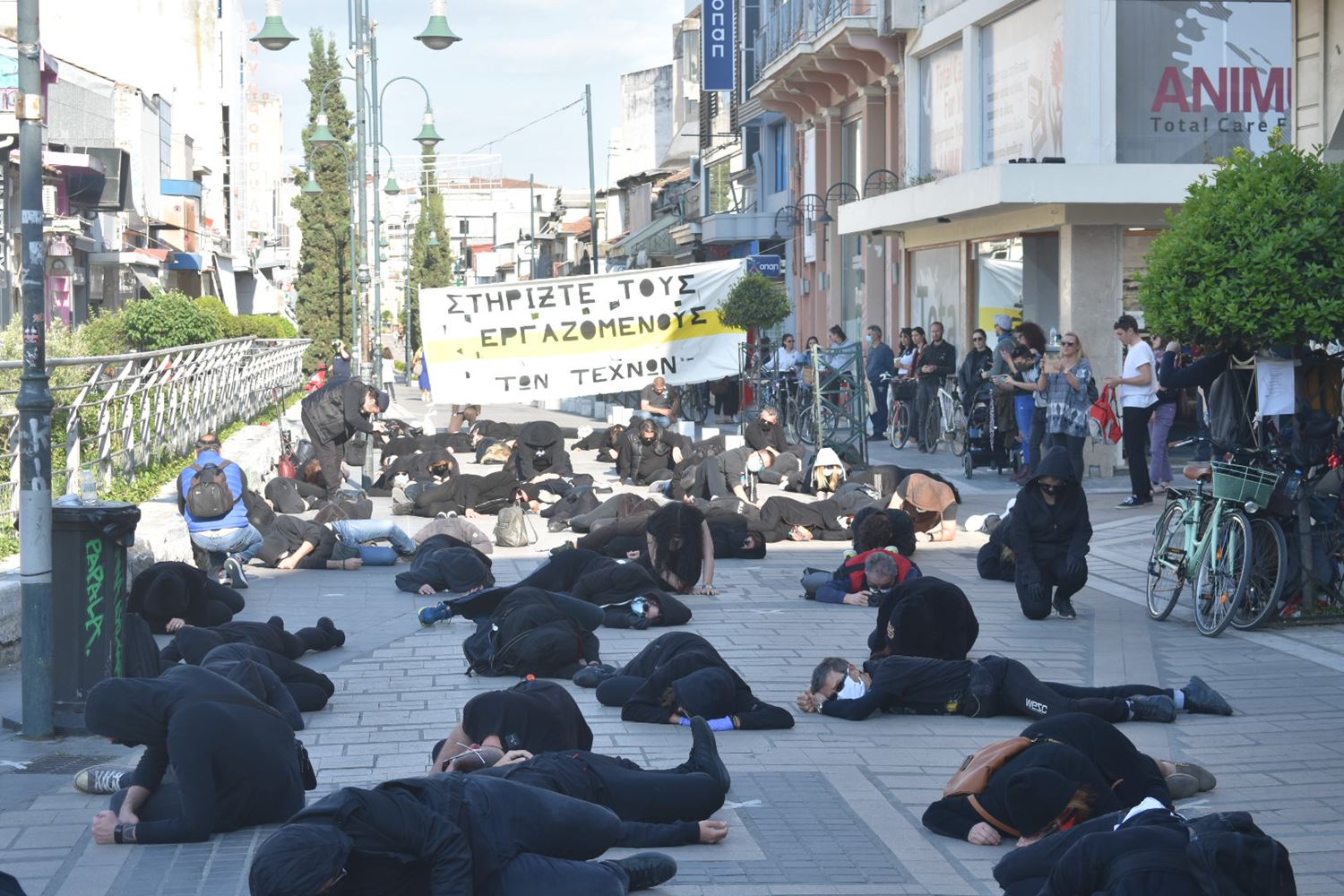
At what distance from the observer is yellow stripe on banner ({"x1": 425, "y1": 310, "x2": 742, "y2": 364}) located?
2300 centimetres

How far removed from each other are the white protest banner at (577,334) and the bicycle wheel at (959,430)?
3.51m

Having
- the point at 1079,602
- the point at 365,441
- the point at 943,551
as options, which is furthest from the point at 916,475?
the point at 365,441

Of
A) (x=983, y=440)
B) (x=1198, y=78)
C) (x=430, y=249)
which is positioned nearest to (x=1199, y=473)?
(x=983, y=440)

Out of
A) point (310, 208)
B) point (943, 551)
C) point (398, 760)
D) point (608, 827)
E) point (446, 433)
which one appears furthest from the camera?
point (310, 208)

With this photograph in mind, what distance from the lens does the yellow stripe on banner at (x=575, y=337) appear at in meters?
23.0

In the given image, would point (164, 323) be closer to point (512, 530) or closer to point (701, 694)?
point (512, 530)

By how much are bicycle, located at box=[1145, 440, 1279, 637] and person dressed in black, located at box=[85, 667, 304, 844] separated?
6.21 m

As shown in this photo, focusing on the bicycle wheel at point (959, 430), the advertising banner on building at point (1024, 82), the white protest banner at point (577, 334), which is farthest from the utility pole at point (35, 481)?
the advertising banner on building at point (1024, 82)

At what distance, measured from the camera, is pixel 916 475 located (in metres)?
15.2

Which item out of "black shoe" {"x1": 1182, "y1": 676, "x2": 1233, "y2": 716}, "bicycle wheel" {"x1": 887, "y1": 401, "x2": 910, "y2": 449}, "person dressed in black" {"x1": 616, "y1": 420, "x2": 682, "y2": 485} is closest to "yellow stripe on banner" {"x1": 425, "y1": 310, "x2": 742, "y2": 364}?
"bicycle wheel" {"x1": 887, "y1": 401, "x2": 910, "y2": 449}

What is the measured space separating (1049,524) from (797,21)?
24.0 meters

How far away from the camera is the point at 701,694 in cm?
814

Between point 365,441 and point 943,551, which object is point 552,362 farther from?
point 943,551

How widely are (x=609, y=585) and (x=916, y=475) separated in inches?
186
